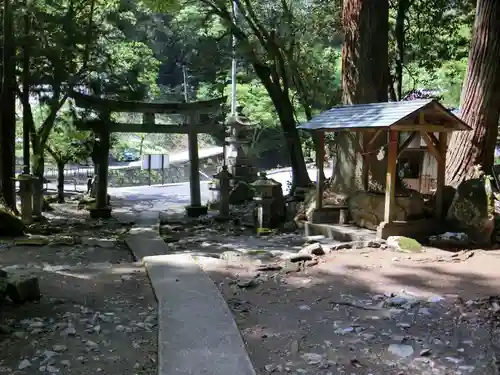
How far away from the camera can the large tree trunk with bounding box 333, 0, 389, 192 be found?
38.4 feet

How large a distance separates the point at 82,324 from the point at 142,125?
1178 centimetres

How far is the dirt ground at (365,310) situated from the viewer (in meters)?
4.14

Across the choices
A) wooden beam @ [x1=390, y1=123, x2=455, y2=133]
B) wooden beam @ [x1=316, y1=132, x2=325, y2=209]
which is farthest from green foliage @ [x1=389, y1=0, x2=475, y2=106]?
wooden beam @ [x1=390, y1=123, x2=455, y2=133]

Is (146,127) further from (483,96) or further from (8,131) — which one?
(483,96)

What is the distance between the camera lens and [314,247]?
7.98m

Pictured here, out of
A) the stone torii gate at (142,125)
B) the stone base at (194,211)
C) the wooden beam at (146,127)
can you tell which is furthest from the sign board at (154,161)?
the stone base at (194,211)

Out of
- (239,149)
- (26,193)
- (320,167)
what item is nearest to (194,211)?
(239,149)

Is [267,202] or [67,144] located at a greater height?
[67,144]

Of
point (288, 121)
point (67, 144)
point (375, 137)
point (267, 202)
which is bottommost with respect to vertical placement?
point (267, 202)

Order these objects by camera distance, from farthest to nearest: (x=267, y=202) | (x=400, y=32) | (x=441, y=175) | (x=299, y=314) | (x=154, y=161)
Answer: (x=154, y=161) → (x=400, y=32) → (x=267, y=202) → (x=441, y=175) → (x=299, y=314)

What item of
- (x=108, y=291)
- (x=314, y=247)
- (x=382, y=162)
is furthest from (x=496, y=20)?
(x=108, y=291)

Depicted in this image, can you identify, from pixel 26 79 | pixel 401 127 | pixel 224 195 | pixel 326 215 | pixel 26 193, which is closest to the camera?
pixel 401 127

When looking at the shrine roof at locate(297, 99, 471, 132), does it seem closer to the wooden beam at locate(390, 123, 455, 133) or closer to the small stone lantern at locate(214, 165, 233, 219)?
the wooden beam at locate(390, 123, 455, 133)

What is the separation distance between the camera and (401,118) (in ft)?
28.1
